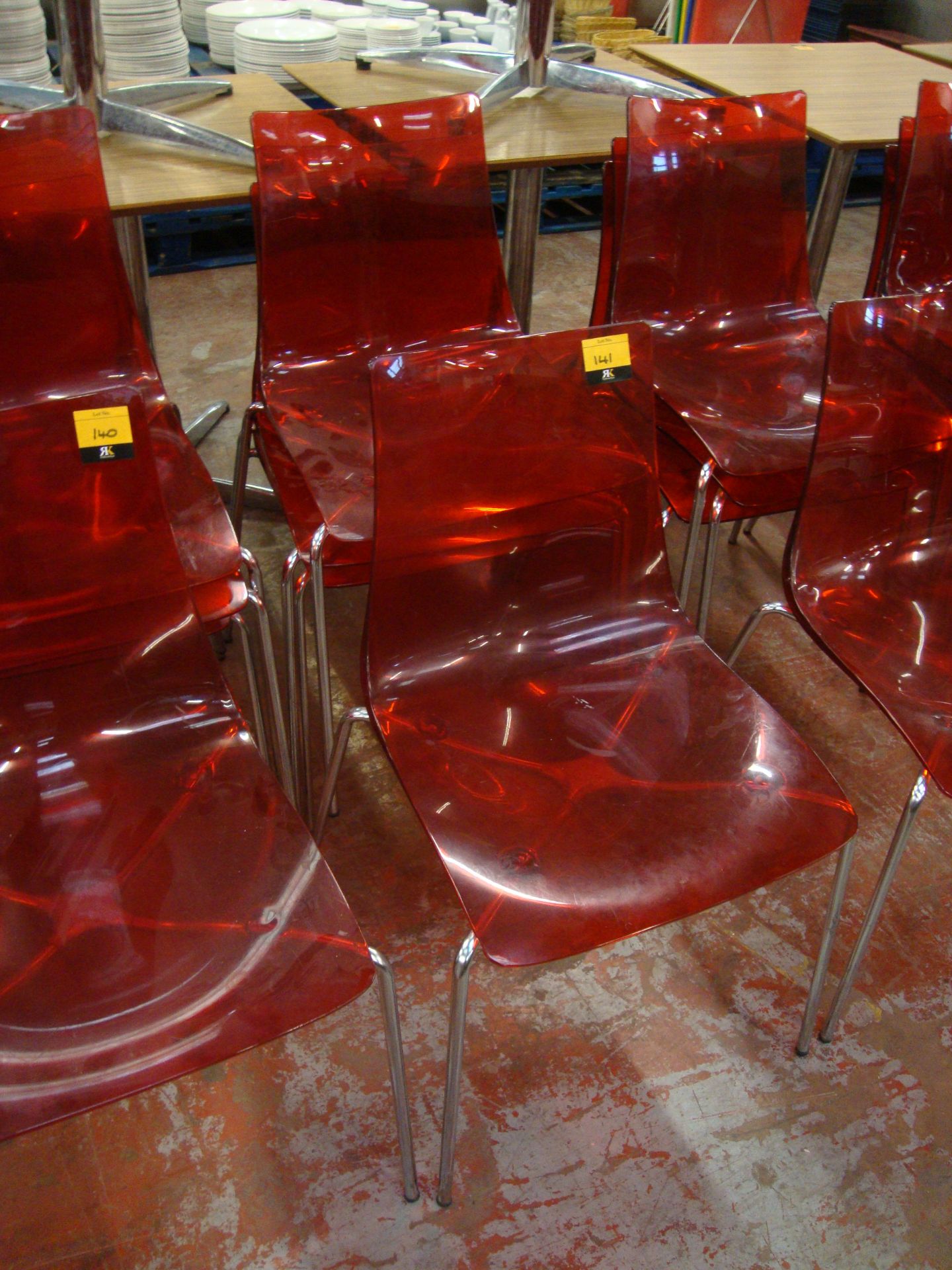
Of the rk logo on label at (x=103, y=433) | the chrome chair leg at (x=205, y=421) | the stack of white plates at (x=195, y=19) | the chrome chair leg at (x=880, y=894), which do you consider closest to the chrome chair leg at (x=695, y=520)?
the chrome chair leg at (x=880, y=894)

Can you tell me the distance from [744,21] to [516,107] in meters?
2.94

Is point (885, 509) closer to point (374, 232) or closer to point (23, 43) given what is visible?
point (374, 232)

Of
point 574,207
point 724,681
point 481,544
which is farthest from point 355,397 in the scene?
point 574,207

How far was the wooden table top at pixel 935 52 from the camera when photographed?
9.70ft

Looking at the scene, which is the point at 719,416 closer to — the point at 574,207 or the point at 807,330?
the point at 807,330

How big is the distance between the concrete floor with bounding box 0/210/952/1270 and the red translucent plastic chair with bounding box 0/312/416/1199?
0.45ft

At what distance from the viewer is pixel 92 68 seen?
1967 mm

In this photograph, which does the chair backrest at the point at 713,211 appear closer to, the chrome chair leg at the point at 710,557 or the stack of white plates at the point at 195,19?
the chrome chair leg at the point at 710,557

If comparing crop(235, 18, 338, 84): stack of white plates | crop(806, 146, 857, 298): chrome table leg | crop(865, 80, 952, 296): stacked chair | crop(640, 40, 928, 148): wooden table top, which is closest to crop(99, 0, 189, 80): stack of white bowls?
crop(235, 18, 338, 84): stack of white plates

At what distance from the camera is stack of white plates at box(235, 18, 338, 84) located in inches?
114

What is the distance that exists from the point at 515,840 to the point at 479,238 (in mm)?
1228

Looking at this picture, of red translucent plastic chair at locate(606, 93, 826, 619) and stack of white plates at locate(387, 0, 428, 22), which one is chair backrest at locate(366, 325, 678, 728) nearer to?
red translucent plastic chair at locate(606, 93, 826, 619)

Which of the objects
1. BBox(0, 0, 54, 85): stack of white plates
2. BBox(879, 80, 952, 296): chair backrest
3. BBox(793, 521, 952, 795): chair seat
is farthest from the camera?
BBox(0, 0, 54, 85): stack of white plates

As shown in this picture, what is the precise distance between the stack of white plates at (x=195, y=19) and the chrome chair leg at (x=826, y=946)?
12.1ft
